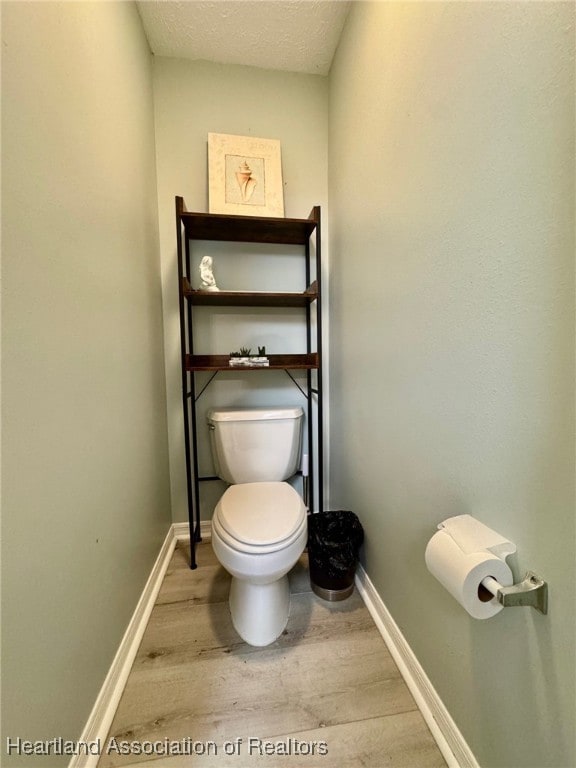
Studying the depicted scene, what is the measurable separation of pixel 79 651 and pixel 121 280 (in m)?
1.12

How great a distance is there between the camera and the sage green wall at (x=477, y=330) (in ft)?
1.67

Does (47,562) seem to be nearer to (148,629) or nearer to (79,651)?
(79,651)

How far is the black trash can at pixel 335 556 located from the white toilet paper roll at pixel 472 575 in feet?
2.19

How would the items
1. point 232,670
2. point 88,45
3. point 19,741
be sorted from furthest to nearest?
point 232,670 → point 88,45 → point 19,741

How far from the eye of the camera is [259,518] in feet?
3.71

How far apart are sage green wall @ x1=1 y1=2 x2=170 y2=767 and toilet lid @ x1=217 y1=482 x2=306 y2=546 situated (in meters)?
0.38

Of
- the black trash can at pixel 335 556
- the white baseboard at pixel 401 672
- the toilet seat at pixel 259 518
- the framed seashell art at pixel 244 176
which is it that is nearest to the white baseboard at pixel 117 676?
the white baseboard at pixel 401 672

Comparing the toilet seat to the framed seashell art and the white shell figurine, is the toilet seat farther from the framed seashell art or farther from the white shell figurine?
the framed seashell art

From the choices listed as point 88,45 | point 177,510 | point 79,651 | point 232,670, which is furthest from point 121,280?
point 232,670

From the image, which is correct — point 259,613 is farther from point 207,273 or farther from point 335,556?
point 207,273

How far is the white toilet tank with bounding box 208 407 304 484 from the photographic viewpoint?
1.51 m

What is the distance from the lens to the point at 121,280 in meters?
1.09

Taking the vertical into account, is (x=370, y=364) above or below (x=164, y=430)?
above

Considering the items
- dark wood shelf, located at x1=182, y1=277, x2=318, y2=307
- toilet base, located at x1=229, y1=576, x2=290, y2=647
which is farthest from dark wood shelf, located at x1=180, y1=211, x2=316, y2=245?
toilet base, located at x1=229, y1=576, x2=290, y2=647
